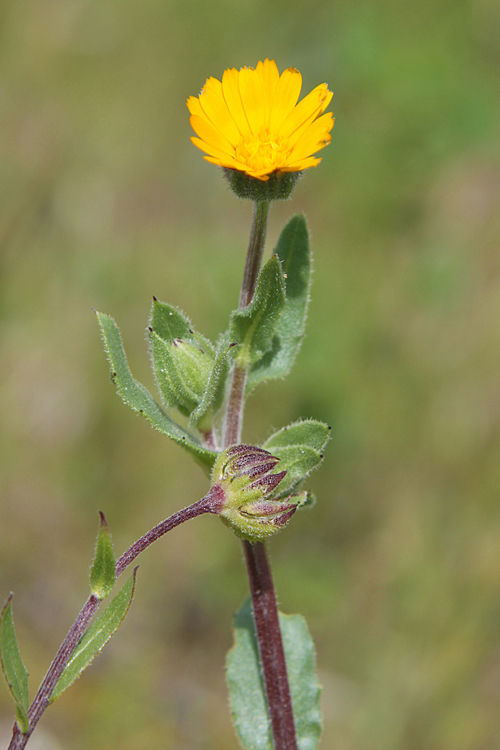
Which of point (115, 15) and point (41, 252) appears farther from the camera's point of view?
point (115, 15)

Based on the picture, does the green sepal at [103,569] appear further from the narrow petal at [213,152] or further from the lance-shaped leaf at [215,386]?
the narrow petal at [213,152]

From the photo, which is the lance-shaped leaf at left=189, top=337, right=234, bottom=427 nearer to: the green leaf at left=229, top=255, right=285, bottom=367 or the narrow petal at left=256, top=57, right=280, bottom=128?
the green leaf at left=229, top=255, right=285, bottom=367

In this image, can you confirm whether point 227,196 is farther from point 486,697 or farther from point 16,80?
point 486,697

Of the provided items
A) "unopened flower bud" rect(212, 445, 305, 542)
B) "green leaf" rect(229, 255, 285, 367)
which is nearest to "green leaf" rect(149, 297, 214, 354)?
"green leaf" rect(229, 255, 285, 367)

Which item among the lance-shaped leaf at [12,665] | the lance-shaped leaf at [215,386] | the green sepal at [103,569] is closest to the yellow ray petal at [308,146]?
the lance-shaped leaf at [215,386]

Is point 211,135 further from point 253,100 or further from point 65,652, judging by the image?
point 65,652

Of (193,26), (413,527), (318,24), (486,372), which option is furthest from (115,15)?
(413,527)
